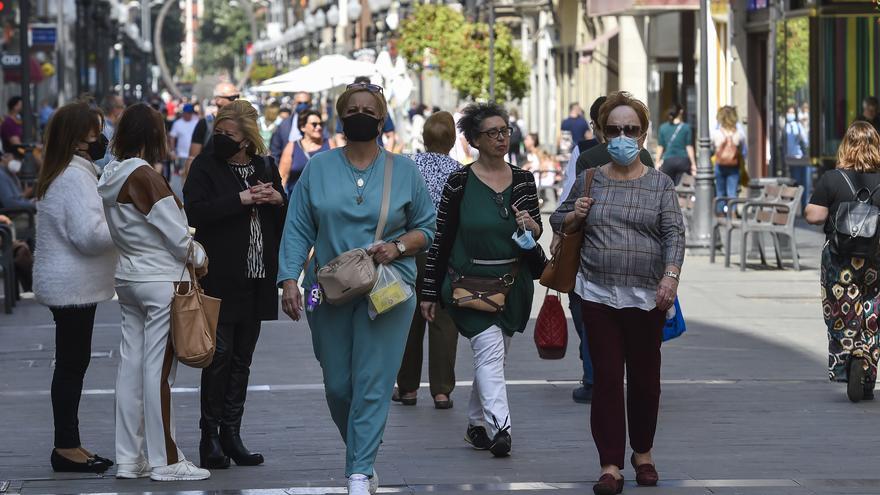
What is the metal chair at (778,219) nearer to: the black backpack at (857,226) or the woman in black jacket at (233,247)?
the black backpack at (857,226)

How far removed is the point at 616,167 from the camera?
7.90m

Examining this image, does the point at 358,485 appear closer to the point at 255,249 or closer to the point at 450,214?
the point at 255,249

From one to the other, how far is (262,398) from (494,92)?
115ft

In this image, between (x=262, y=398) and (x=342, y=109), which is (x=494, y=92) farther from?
(x=342, y=109)

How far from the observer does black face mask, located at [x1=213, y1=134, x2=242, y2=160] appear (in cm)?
827

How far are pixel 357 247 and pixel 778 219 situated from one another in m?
12.5

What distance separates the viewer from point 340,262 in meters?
7.23

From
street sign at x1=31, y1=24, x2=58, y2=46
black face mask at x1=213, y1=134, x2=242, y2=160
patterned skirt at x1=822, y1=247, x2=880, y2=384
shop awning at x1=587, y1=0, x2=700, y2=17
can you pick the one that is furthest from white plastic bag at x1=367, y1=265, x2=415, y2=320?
street sign at x1=31, y1=24, x2=58, y2=46

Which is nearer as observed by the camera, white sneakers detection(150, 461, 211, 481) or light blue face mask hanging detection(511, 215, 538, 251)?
white sneakers detection(150, 461, 211, 481)

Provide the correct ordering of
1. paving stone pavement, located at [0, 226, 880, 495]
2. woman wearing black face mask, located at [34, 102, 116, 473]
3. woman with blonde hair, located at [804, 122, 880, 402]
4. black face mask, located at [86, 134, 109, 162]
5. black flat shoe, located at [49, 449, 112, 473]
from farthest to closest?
woman with blonde hair, located at [804, 122, 880, 402] < black face mask, located at [86, 134, 109, 162] < black flat shoe, located at [49, 449, 112, 473] < woman wearing black face mask, located at [34, 102, 116, 473] < paving stone pavement, located at [0, 226, 880, 495]

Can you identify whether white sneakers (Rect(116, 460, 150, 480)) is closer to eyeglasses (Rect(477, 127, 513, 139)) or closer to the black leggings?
the black leggings

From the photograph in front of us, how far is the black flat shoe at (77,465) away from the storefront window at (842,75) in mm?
20254

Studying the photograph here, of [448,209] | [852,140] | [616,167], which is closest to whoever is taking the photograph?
[616,167]

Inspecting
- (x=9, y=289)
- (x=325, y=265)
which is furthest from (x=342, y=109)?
(x=9, y=289)
